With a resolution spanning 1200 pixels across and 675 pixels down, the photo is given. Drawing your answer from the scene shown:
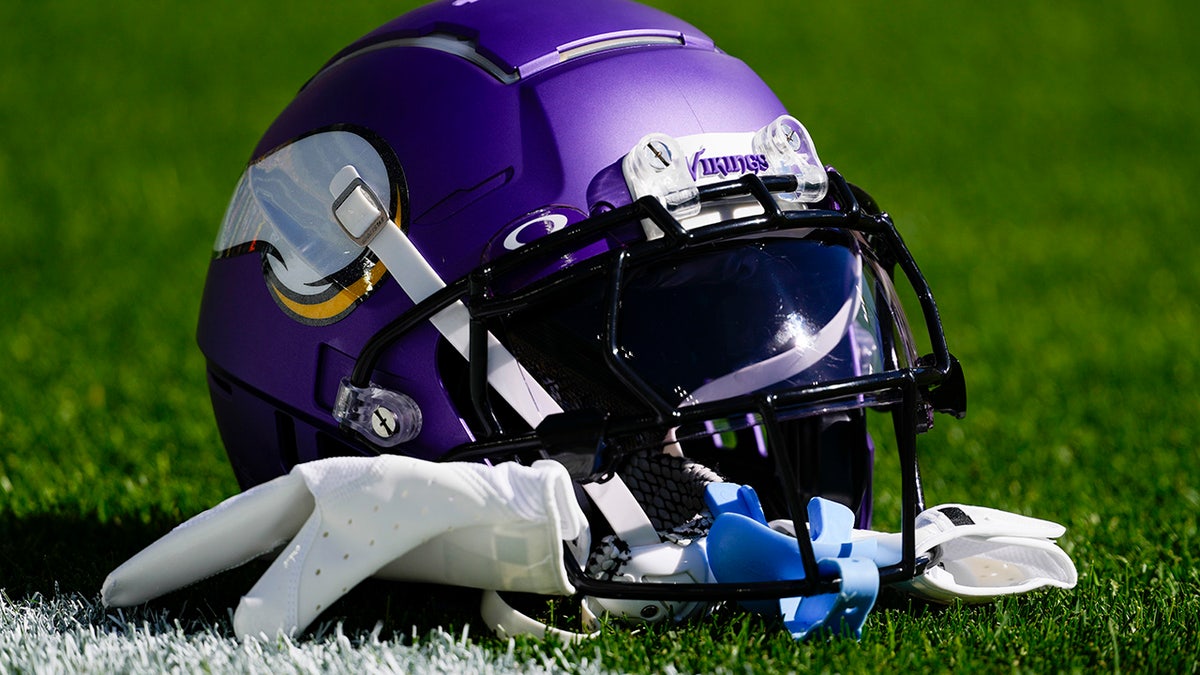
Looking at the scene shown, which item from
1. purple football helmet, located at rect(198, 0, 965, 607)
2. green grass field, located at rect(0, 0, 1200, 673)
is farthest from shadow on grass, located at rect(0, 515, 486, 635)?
purple football helmet, located at rect(198, 0, 965, 607)

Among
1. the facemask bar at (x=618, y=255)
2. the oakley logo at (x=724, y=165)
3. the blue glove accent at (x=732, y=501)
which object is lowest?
the blue glove accent at (x=732, y=501)

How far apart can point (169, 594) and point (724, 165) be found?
121 centimetres

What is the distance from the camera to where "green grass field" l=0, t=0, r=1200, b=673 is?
2.22m

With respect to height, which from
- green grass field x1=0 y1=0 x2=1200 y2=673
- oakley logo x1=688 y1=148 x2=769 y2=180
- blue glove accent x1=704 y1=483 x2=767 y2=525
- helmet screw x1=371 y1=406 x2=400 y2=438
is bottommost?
green grass field x1=0 y1=0 x2=1200 y2=673

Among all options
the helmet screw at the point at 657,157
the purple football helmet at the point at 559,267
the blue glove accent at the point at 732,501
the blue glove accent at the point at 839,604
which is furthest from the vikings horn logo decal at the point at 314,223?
the blue glove accent at the point at 839,604

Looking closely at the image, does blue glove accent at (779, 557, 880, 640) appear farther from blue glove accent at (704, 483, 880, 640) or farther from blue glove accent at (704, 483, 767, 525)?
blue glove accent at (704, 483, 767, 525)

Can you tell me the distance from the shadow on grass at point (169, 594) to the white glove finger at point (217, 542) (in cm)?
7

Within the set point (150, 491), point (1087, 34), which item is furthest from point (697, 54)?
point (1087, 34)

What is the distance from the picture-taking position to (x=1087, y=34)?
11609mm

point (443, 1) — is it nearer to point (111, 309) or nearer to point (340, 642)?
point (340, 642)

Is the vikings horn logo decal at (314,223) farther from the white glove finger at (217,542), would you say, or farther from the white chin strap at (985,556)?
the white chin strap at (985,556)

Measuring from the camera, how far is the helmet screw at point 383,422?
220cm

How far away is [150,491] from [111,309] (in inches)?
81.0

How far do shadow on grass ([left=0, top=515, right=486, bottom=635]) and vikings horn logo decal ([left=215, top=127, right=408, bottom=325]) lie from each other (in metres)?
0.50
